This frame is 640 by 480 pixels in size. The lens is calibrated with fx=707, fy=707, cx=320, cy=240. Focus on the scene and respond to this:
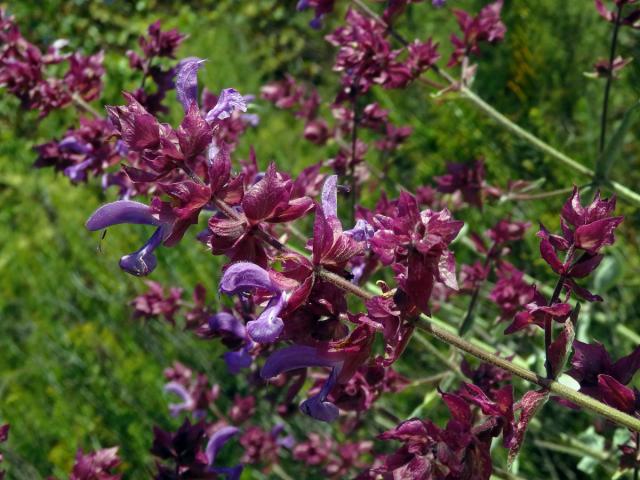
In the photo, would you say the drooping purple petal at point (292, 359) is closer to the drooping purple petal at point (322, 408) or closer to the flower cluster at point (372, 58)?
the drooping purple petal at point (322, 408)

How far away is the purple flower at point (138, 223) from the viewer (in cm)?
71

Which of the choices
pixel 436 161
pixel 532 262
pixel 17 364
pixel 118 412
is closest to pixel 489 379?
pixel 532 262

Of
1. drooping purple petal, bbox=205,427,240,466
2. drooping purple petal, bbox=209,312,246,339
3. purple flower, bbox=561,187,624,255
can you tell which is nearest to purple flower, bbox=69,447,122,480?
drooping purple petal, bbox=205,427,240,466

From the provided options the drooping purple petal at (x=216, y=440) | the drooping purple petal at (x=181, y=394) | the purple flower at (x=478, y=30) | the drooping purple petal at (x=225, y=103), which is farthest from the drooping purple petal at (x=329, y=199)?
the drooping purple petal at (x=181, y=394)

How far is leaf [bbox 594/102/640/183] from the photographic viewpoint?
1.24 metres

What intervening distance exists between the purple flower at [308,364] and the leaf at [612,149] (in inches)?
31.6

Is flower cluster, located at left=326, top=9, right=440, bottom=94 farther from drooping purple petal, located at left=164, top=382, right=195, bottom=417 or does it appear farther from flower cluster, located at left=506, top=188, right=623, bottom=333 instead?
drooping purple petal, located at left=164, top=382, right=195, bottom=417

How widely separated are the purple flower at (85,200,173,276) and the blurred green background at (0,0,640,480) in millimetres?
668

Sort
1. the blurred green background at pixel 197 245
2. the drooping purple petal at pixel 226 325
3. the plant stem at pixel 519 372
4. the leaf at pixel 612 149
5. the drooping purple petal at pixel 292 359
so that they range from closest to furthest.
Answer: the plant stem at pixel 519 372 < the drooping purple petal at pixel 292 359 < the drooping purple petal at pixel 226 325 < the leaf at pixel 612 149 < the blurred green background at pixel 197 245

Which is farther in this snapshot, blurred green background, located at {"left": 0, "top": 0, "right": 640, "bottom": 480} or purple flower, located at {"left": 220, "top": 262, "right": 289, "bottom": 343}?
blurred green background, located at {"left": 0, "top": 0, "right": 640, "bottom": 480}

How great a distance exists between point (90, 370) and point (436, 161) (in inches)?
55.9

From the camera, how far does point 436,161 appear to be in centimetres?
242

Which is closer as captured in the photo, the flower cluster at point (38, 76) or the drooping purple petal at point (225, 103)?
the drooping purple petal at point (225, 103)

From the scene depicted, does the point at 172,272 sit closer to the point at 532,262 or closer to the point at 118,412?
the point at 118,412
